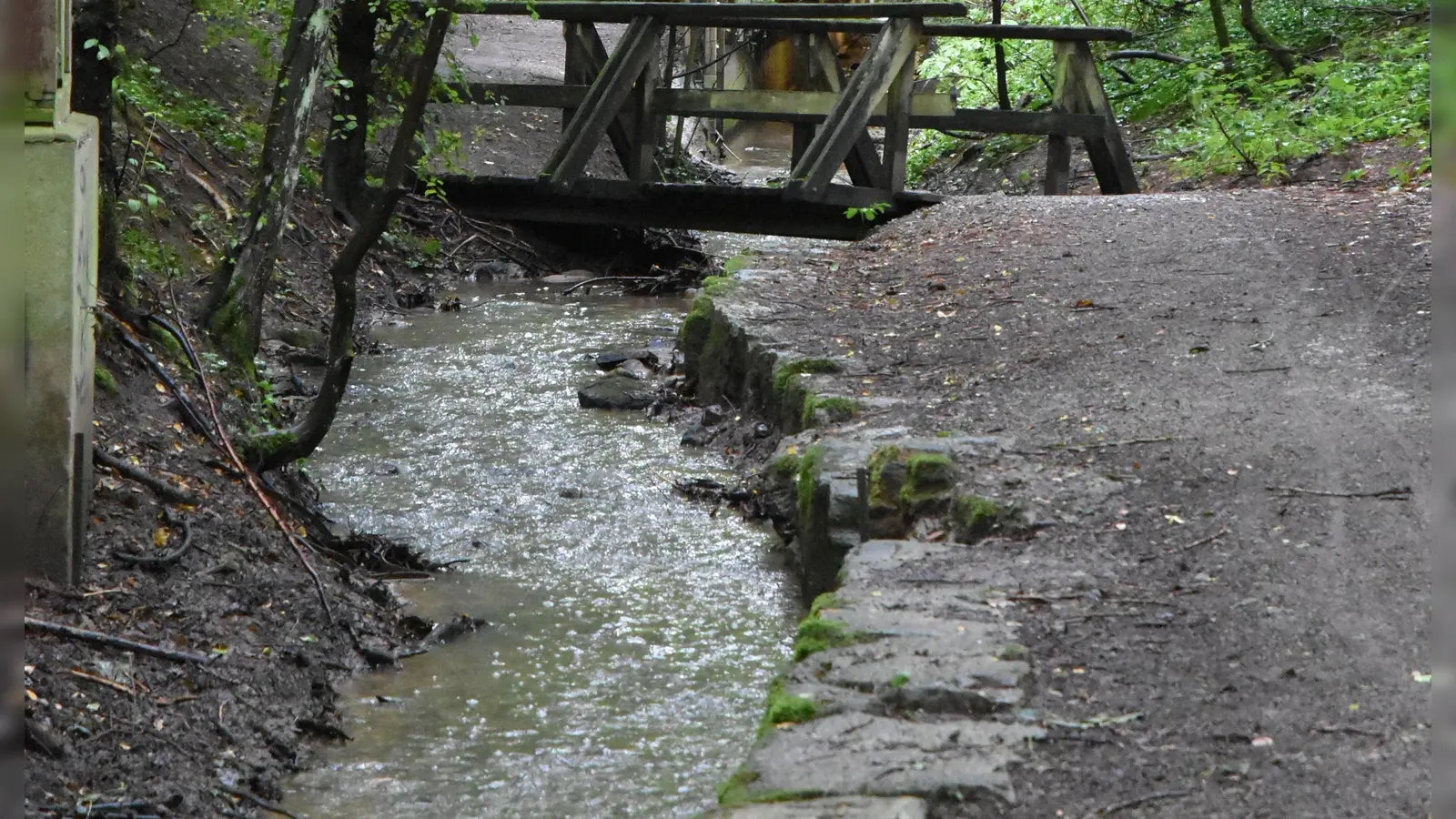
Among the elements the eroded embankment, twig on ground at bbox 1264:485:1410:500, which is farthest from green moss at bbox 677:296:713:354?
twig on ground at bbox 1264:485:1410:500

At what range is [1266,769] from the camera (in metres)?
2.66

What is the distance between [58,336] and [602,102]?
23.3 feet

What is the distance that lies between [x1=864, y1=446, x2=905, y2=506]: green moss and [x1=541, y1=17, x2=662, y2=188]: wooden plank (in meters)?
6.20

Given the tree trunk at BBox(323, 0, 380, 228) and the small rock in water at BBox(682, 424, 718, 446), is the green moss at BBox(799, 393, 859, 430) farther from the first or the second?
the tree trunk at BBox(323, 0, 380, 228)

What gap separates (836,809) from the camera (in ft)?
8.45

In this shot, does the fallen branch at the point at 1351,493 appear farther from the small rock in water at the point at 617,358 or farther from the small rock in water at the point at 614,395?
the small rock in water at the point at 617,358

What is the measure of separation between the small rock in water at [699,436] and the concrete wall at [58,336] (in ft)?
12.8

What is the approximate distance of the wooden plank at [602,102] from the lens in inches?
410

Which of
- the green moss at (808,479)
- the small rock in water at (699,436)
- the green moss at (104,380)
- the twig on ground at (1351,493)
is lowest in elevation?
the small rock in water at (699,436)

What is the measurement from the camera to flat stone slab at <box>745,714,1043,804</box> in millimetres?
2664

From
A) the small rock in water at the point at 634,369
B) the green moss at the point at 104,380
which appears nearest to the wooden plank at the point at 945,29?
the small rock in water at the point at 634,369

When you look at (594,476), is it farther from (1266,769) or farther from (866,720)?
(1266,769)

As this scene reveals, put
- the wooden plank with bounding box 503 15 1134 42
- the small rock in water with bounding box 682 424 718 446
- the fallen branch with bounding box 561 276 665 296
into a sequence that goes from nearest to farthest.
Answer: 1. the small rock in water with bounding box 682 424 718 446
2. the wooden plank with bounding box 503 15 1134 42
3. the fallen branch with bounding box 561 276 665 296

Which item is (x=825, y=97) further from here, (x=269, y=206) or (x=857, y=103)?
(x=269, y=206)
